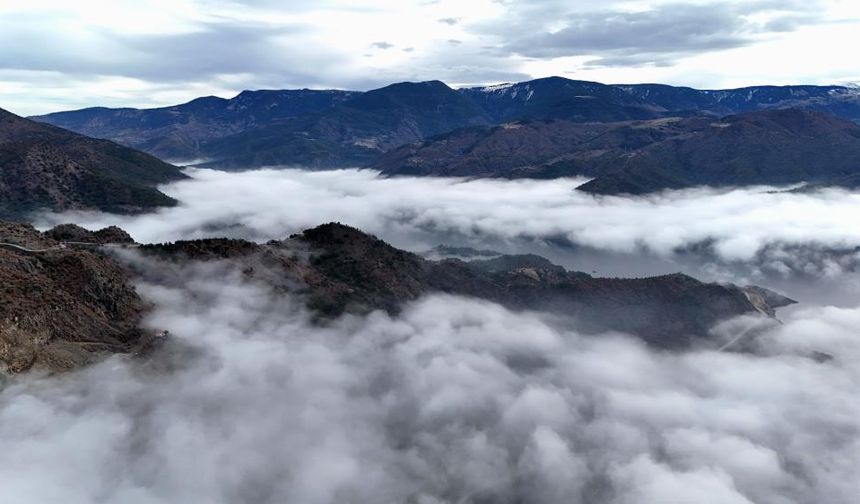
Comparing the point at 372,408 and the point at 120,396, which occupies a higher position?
the point at 120,396

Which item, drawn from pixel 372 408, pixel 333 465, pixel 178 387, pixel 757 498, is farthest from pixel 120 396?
pixel 757 498

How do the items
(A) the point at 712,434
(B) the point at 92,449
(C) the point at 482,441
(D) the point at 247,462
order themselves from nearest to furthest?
1. (B) the point at 92,449
2. (D) the point at 247,462
3. (C) the point at 482,441
4. (A) the point at 712,434

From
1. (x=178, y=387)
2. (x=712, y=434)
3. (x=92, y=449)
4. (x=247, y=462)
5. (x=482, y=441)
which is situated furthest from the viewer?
(x=712, y=434)

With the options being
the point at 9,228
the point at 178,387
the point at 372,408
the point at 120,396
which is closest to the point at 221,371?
the point at 178,387

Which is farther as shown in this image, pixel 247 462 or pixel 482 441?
pixel 482 441

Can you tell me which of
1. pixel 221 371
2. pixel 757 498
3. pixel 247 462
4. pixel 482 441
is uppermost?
pixel 221 371

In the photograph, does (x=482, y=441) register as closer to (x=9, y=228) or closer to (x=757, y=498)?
(x=757, y=498)

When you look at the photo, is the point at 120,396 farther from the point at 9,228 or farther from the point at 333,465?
the point at 9,228
